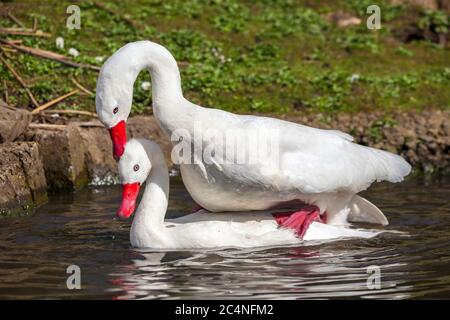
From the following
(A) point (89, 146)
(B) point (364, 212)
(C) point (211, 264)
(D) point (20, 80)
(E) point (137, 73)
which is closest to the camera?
(C) point (211, 264)

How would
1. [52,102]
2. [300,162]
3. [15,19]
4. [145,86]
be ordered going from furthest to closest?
[15,19], [145,86], [52,102], [300,162]

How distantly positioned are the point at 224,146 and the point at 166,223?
98 cm

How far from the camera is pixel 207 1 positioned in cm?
1789

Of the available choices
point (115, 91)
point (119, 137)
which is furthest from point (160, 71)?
point (119, 137)

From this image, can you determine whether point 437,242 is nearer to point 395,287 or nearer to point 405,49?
point 395,287

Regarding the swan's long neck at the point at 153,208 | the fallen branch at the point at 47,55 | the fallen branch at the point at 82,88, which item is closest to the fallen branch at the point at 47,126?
the fallen branch at the point at 82,88

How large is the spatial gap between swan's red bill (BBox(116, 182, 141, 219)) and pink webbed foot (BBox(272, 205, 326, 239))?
4.42 ft

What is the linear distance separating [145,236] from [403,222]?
9.33 ft

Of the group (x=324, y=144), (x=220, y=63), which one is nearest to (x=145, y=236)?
(x=324, y=144)

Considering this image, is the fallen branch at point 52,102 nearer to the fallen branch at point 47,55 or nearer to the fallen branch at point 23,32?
the fallen branch at point 47,55

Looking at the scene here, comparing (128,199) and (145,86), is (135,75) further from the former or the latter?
(145,86)

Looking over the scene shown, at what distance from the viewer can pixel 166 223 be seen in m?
9.61

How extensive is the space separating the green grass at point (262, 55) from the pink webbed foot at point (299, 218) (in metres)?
4.65

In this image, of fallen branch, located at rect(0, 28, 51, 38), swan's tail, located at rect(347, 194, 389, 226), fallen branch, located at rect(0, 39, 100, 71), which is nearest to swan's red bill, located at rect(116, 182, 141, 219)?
swan's tail, located at rect(347, 194, 389, 226)
